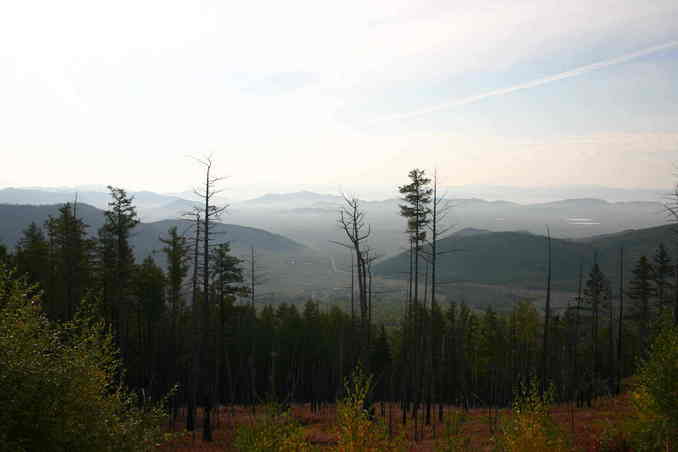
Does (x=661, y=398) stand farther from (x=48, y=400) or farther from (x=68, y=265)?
(x=68, y=265)

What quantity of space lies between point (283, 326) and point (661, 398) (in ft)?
135

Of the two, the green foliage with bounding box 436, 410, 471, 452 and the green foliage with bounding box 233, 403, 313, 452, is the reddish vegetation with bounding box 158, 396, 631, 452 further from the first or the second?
the green foliage with bounding box 436, 410, 471, 452

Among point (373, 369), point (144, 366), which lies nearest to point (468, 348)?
point (373, 369)

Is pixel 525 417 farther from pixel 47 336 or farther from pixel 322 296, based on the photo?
pixel 322 296

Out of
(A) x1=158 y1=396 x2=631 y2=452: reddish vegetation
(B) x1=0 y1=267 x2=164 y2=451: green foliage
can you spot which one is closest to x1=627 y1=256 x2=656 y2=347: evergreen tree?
(A) x1=158 y1=396 x2=631 y2=452: reddish vegetation

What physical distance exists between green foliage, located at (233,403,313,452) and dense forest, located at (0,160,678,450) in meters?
4.49

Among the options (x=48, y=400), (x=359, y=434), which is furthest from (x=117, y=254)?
(x=359, y=434)

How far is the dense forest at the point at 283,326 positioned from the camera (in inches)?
935

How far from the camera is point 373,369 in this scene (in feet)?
162

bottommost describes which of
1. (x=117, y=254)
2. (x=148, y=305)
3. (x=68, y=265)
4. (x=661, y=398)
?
(x=148, y=305)

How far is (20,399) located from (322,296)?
545ft

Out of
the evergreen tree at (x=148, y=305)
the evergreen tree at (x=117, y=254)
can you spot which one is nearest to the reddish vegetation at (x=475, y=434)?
the evergreen tree at (x=117, y=254)

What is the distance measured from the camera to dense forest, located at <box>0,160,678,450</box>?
2375 centimetres

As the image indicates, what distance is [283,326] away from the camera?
4928 cm
